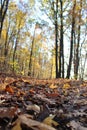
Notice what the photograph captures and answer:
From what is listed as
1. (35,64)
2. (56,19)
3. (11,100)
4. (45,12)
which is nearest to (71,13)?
(56,19)

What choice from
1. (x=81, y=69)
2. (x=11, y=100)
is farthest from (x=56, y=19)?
(x=81, y=69)

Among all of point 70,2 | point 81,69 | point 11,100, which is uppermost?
point 70,2

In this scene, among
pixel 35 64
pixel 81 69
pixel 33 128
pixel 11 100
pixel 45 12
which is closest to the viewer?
pixel 33 128

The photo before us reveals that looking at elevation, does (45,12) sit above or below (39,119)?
above

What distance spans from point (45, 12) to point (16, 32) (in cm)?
2610

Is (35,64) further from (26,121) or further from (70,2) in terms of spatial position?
(26,121)

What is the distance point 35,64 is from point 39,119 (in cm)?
7646

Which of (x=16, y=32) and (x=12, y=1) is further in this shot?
(x=16, y=32)

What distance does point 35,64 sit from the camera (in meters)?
78.6

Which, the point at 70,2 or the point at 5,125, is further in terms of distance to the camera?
the point at 70,2

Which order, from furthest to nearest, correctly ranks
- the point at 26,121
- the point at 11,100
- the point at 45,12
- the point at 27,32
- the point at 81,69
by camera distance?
the point at 81,69
the point at 27,32
the point at 45,12
the point at 11,100
the point at 26,121

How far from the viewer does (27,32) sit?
55.2 m

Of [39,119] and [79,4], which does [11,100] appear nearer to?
[39,119]

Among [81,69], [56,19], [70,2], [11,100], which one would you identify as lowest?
[81,69]
